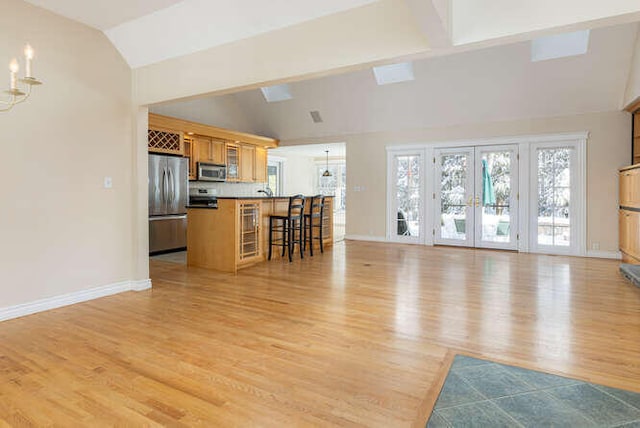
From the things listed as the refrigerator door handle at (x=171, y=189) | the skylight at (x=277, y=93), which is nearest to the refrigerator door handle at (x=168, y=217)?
the refrigerator door handle at (x=171, y=189)

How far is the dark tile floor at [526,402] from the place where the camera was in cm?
186

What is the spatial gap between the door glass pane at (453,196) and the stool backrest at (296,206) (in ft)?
10.2

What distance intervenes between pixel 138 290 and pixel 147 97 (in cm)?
215

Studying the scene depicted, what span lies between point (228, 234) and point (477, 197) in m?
4.87

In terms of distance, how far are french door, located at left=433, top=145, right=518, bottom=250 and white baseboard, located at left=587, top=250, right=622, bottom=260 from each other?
1.15 meters

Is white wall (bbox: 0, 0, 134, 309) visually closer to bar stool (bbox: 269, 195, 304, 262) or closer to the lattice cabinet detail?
the lattice cabinet detail

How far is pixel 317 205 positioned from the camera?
6.86 m

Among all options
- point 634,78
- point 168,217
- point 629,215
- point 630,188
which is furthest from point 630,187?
point 168,217

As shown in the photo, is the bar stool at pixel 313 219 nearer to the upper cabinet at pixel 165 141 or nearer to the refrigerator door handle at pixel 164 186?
the refrigerator door handle at pixel 164 186

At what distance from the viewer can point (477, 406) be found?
2.01 meters

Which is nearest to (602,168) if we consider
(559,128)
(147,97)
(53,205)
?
(559,128)

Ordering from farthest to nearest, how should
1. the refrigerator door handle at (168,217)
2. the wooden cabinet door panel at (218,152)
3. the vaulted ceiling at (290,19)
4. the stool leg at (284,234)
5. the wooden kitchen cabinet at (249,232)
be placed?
the wooden cabinet door panel at (218,152)
the refrigerator door handle at (168,217)
the stool leg at (284,234)
the wooden kitchen cabinet at (249,232)
the vaulted ceiling at (290,19)

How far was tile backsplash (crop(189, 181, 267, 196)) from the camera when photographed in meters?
7.84

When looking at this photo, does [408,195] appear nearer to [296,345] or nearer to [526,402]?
[296,345]
